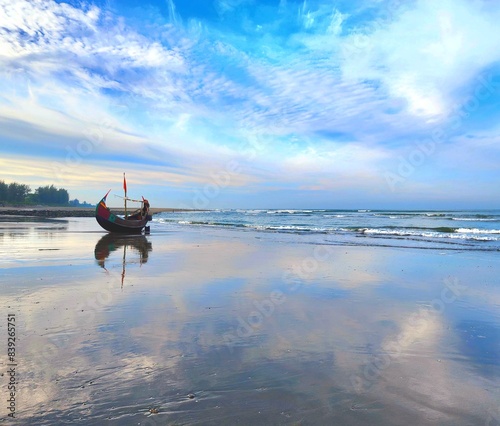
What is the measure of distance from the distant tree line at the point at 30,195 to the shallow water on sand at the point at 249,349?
11551 centimetres

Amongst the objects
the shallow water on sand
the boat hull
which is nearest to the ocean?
the boat hull

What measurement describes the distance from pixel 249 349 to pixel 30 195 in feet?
491

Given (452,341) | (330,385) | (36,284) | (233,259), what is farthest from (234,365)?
Answer: (233,259)

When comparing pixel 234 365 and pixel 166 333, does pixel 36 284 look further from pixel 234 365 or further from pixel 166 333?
pixel 234 365

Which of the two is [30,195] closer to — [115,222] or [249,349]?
[115,222]

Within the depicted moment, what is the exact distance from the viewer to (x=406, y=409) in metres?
3.54

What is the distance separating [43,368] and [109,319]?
191cm

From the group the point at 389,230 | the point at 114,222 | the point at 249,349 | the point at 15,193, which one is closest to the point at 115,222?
the point at 114,222

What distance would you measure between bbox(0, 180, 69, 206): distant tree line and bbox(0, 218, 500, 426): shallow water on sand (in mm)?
115511

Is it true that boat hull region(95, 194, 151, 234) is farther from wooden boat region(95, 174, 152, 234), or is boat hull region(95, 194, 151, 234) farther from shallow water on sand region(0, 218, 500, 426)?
shallow water on sand region(0, 218, 500, 426)

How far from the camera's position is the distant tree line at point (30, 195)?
346ft

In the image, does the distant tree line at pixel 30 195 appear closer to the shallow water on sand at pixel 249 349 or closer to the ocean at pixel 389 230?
the ocean at pixel 389 230

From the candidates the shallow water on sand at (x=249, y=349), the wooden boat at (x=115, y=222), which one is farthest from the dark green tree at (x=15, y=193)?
the shallow water on sand at (x=249, y=349)

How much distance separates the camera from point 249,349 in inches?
194
